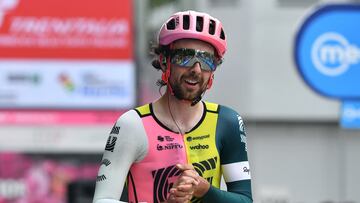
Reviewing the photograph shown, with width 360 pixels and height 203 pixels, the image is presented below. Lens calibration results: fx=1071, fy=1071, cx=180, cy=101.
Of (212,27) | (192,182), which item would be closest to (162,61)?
(212,27)

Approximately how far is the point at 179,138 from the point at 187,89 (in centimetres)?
25

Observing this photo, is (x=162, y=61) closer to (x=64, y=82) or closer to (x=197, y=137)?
(x=197, y=137)

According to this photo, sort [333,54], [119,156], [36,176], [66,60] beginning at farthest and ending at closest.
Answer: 1. [333,54]
2. [66,60]
3. [36,176]
4. [119,156]

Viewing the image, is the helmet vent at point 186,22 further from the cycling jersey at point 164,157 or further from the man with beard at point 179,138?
the cycling jersey at point 164,157

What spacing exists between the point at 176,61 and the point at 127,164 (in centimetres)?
53

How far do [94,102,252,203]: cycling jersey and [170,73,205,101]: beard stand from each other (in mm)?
176

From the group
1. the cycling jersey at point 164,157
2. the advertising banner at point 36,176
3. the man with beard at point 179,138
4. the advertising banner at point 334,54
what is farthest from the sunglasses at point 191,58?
the advertising banner at point 36,176

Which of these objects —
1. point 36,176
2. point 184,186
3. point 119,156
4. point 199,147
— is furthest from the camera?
point 36,176

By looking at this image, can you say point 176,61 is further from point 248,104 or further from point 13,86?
point 248,104

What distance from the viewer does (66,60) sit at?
86.3 ft

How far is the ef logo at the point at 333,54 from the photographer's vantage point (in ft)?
83.9

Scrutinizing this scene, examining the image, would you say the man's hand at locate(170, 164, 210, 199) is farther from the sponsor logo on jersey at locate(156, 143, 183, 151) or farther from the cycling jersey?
the sponsor logo on jersey at locate(156, 143, 183, 151)

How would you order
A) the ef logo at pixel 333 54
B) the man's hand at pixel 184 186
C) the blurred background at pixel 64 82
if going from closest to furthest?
1. the man's hand at pixel 184 186
2. the ef logo at pixel 333 54
3. the blurred background at pixel 64 82

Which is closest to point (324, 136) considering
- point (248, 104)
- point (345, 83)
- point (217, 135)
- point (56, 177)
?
point (248, 104)
